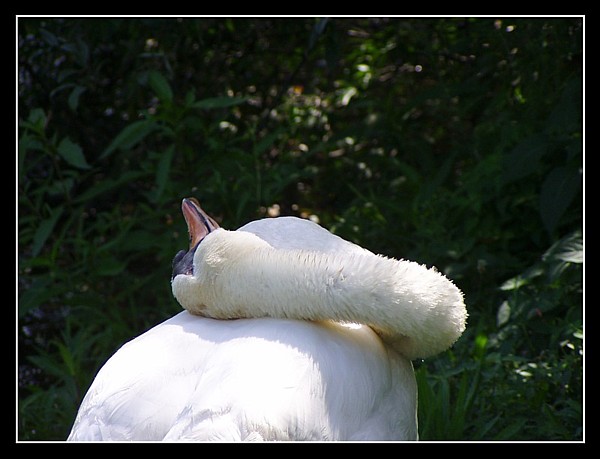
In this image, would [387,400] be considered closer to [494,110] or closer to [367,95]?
[494,110]

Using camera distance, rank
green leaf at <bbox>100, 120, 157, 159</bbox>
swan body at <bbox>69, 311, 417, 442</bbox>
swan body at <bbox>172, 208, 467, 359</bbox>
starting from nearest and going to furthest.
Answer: swan body at <bbox>69, 311, 417, 442</bbox> < swan body at <bbox>172, 208, 467, 359</bbox> < green leaf at <bbox>100, 120, 157, 159</bbox>

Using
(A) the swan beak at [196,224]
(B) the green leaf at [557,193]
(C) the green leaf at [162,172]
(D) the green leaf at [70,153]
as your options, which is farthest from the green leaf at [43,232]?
(B) the green leaf at [557,193]

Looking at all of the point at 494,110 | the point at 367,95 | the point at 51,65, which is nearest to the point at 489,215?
the point at 494,110

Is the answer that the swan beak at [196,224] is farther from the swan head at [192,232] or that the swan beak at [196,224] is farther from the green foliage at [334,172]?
the green foliage at [334,172]

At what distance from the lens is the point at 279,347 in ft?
5.53

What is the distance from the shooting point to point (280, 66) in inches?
177

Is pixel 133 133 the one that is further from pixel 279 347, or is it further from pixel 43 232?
pixel 279 347

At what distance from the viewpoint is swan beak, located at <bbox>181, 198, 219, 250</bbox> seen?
6.63ft

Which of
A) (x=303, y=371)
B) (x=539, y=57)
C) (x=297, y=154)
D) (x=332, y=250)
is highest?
(x=539, y=57)

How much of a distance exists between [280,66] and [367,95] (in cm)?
53

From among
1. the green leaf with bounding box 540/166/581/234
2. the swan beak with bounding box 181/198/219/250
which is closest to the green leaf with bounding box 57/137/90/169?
the swan beak with bounding box 181/198/219/250

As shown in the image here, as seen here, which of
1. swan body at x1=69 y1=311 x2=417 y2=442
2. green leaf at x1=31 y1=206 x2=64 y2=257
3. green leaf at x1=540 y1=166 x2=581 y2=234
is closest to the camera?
swan body at x1=69 y1=311 x2=417 y2=442

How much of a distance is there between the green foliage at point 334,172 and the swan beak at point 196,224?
941 millimetres

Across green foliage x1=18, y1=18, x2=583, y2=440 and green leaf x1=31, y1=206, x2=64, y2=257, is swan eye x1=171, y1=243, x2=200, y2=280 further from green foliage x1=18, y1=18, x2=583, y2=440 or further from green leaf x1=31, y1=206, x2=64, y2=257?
green leaf x1=31, y1=206, x2=64, y2=257
